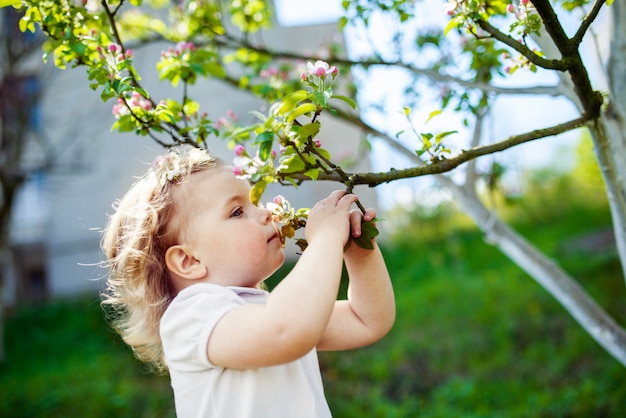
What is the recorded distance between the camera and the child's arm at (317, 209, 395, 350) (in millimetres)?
1485

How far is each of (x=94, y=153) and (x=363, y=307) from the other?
357 inches

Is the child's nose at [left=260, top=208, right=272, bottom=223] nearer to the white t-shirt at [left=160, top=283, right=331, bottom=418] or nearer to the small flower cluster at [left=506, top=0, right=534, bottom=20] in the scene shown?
the white t-shirt at [left=160, top=283, right=331, bottom=418]

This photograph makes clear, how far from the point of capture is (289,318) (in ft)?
3.71

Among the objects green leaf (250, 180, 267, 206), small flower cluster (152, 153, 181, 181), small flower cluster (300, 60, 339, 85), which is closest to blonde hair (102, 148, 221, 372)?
small flower cluster (152, 153, 181, 181)

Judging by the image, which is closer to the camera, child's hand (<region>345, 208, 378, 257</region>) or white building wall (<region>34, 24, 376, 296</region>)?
child's hand (<region>345, 208, 378, 257</region>)

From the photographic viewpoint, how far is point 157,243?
58.4 inches

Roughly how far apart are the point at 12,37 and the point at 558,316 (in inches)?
263

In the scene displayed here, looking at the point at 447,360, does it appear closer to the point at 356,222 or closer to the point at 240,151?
the point at 356,222

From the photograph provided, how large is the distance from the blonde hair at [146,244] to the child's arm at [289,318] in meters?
0.35

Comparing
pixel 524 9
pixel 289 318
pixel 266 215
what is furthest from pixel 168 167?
pixel 524 9

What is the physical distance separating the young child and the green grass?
3542 millimetres

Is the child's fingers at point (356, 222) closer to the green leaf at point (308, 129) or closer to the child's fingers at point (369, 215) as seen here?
the child's fingers at point (369, 215)

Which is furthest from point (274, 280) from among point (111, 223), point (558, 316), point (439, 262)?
point (111, 223)

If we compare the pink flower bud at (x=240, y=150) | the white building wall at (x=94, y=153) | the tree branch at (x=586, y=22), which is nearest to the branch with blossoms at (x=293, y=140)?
the pink flower bud at (x=240, y=150)
